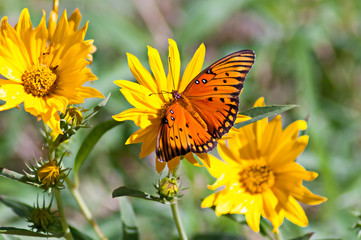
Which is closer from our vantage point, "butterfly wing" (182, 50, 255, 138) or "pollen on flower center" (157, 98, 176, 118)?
"butterfly wing" (182, 50, 255, 138)

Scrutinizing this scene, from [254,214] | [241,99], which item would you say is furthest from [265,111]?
[241,99]

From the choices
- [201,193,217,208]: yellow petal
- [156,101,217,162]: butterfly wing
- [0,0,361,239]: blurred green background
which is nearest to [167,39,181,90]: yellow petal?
[156,101,217,162]: butterfly wing

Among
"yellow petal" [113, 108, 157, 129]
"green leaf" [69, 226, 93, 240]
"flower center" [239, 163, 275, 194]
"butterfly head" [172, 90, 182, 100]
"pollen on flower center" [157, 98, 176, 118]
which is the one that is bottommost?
"green leaf" [69, 226, 93, 240]

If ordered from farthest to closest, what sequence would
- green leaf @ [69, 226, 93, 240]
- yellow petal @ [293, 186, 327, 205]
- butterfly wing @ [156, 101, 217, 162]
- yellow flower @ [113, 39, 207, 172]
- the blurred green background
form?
the blurred green background → green leaf @ [69, 226, 93, 240] → yellow petal @ [293, 186, 327, 205] → yellow flower @ [113, 39, 207, 172] → butterfly wing @ [156, 101, 217, 162]

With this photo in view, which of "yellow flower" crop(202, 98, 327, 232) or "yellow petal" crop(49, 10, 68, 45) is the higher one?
"yellow petal" crop(49, 10, 68, 45)

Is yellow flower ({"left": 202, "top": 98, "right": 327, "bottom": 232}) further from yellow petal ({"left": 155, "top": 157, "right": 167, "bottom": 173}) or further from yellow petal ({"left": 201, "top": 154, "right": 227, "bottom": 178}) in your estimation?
yellow petal ({"left": 155, "top": 157, "right": 167, "bottom": 173})

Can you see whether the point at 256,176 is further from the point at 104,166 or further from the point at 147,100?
the point at 104,166

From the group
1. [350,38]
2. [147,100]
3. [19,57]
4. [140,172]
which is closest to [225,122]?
[147,100]
